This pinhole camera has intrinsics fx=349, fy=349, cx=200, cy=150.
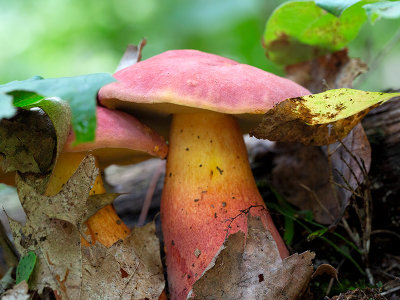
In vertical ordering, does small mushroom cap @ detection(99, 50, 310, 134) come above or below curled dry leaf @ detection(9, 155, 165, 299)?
above

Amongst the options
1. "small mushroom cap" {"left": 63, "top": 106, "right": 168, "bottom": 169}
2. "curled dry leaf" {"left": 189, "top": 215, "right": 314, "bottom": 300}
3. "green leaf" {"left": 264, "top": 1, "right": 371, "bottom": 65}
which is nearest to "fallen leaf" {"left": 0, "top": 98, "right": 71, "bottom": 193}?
"small mushroom cap" {"left": 63, "top": 106, "right": 168, "bottom": 169}

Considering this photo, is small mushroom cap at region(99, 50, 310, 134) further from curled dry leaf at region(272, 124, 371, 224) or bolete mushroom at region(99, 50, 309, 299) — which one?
curled dry leaf at region(272, 124, 371, 224)

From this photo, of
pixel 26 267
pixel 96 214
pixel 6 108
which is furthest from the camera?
pixel 96 214

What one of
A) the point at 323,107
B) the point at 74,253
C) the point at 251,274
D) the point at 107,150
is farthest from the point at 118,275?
the point at 323,107

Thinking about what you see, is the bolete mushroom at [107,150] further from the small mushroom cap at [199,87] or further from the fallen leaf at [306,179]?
the fallen leaf at [306,179]

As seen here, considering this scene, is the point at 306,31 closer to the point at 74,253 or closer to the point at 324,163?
the point at 324,163

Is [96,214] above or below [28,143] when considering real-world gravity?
below
